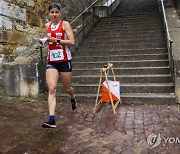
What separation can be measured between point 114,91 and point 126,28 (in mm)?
4534

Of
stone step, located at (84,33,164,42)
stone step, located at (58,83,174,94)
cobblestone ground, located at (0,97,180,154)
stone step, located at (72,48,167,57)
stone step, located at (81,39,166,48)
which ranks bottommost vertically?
cobblestone ground, located at (0,97,180,154)

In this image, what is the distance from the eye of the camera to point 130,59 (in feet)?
22.9

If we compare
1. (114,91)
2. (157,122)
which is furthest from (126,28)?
(157,122)

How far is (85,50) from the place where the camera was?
313 inches

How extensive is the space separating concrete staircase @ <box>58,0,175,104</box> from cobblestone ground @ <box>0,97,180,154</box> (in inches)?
20.2

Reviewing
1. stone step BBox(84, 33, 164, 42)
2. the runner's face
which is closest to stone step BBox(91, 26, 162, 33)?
stone step BBox(84, 33, 164, 42)

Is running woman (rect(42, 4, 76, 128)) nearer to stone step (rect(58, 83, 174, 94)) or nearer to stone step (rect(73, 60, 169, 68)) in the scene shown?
stone step (rect(58, 83, 174, 94))

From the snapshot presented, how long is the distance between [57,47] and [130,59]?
10.4 ft

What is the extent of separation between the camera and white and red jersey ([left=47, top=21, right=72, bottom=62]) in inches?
163

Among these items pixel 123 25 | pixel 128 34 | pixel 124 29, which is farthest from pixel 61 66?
pixel 123 25

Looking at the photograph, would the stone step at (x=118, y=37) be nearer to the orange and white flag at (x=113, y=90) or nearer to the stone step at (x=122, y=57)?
the stone step at (x=122, y=57)

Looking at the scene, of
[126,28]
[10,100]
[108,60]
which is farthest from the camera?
[126,28]

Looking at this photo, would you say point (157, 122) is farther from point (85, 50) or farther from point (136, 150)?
point (85, 50)

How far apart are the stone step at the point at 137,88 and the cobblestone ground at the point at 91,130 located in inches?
20.8
